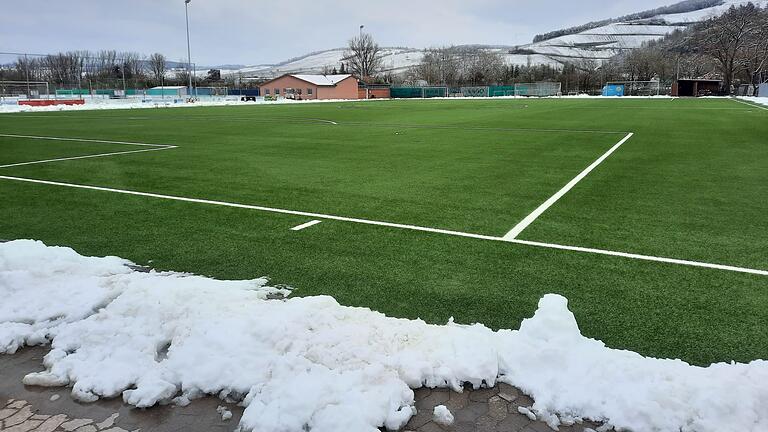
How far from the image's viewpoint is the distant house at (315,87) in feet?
285

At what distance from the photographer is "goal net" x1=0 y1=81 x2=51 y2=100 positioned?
54031 millimetres

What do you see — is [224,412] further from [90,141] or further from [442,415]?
[90,141]

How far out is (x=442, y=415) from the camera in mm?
3160

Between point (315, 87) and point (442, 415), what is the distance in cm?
8803

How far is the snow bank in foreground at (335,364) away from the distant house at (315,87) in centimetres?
8368

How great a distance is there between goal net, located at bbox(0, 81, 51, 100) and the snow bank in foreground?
5942 centimetres

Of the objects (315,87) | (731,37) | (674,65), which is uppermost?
(731,37)

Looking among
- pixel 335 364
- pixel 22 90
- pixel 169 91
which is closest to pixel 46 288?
pixel 335 364

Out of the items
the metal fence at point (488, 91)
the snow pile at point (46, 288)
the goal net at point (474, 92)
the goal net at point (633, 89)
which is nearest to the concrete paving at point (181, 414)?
the snow pile at point (46, 288)

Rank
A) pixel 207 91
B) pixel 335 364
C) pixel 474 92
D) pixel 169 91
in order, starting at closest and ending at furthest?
pixel 335 364 → pixel 169 91 → pixel 207 91 → pixel 474 92

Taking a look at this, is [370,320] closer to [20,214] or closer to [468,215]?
[468,215]

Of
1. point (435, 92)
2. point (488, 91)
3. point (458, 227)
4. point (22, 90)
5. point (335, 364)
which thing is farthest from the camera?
point (435, 92)

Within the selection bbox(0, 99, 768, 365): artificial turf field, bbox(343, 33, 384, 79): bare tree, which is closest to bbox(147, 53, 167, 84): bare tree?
bbox(343, 33, 384, 79): bare tree

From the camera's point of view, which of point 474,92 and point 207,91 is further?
point 474,92
